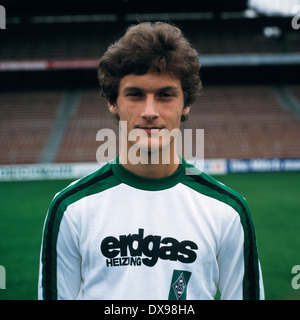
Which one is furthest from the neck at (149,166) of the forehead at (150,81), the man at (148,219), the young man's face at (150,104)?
the forehead at (150,81)

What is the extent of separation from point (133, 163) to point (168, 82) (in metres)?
0.42

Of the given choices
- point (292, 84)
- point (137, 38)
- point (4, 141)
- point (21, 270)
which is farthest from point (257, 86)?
point (137, 38)

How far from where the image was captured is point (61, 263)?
61.1 inches

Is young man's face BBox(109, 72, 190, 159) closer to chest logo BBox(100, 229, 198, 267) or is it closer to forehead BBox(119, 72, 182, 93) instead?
forehead BBox(119, 72, 182, 93)

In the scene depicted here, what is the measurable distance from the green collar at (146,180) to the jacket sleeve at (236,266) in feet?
1.11

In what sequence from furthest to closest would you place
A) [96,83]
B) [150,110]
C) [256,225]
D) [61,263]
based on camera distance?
[96,83]
[256,225]
[61,263]
[150,110]

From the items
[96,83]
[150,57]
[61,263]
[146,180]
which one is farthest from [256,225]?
[96,83]

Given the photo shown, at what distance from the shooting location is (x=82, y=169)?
14219 millimetres

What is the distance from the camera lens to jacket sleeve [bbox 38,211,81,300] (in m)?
1.53

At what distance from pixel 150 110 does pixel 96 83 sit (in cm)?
2087

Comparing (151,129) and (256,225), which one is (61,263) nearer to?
(151,129)

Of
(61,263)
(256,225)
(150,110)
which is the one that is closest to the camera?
(150,110)

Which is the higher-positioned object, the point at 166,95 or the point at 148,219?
the point at 166,95

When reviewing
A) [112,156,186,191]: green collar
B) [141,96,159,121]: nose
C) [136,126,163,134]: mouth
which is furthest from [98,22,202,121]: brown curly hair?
[112,156,186,191]: green collar
